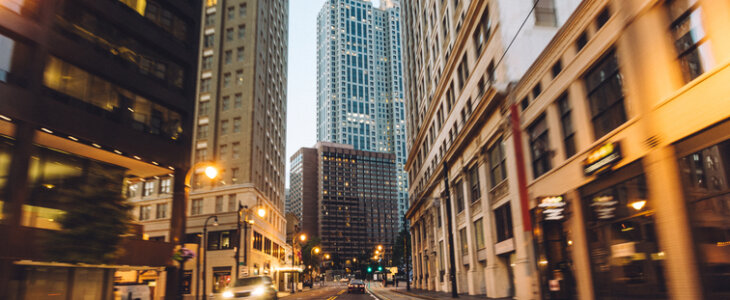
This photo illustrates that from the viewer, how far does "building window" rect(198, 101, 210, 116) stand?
54688mm

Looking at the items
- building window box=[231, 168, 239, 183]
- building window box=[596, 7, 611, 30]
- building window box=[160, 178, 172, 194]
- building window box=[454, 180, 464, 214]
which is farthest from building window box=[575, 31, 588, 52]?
building window box=[160, 178, 172, 194]

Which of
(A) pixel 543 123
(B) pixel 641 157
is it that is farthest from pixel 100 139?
(B) pixel 641 157

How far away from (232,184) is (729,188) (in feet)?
154

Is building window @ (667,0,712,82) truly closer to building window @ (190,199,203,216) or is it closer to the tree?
the tree

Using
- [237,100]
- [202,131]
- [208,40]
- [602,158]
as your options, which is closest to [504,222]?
[602,158]

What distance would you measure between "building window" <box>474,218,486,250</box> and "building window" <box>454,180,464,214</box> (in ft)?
13.4

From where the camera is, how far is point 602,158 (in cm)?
1608

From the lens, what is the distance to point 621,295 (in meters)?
15.5

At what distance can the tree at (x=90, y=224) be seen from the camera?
15.7 metres

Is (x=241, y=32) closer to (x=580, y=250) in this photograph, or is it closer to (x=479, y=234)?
(x=479, y=234)

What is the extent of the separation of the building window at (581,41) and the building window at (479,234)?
1633cm

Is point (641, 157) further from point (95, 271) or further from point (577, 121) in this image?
point (95, 271)

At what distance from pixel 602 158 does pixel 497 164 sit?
39.7ft

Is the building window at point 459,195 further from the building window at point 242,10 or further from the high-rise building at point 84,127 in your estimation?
the building window at point 242,10
